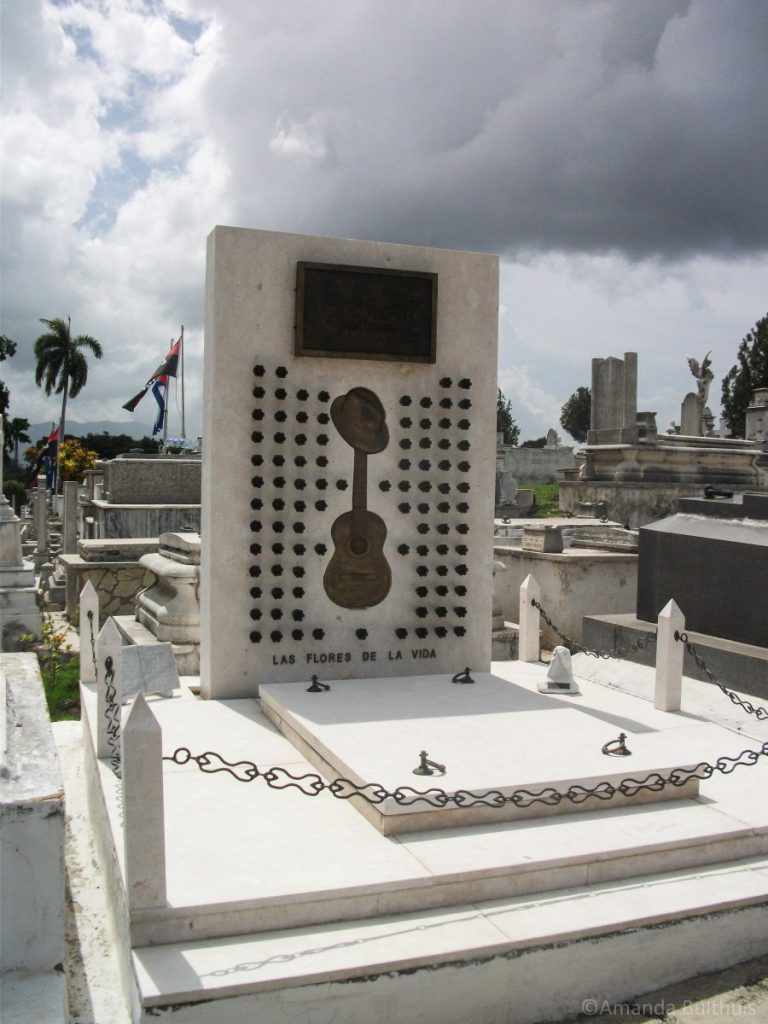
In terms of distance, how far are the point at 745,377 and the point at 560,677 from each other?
155 ft

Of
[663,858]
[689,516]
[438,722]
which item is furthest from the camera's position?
[689,516]

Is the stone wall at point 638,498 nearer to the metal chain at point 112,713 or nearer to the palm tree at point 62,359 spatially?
the metal chain at point 112,713

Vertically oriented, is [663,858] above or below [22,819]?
below

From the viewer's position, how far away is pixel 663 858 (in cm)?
429

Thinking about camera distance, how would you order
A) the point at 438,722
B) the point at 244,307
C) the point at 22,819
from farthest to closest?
the point at 244,307 → the point at 438,722 → the point at 22,819

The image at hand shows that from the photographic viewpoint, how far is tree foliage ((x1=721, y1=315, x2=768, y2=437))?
48.5m

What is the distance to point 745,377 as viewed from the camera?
49.7m

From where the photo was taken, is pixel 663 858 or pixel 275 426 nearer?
pixel 663 858

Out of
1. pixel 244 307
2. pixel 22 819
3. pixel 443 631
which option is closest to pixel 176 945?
pixel 22 819

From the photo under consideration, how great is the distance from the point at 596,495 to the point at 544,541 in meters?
9.30

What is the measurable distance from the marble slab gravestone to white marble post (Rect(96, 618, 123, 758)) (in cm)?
122

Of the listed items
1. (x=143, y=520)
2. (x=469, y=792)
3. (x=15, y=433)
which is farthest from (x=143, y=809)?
(x=15, y=433)

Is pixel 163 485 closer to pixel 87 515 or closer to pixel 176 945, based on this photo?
pixel 87 515

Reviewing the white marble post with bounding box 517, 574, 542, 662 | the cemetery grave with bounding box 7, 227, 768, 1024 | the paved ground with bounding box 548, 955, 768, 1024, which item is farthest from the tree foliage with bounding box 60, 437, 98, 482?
the paved ground with bounding box 548, 955, 768, 1024
